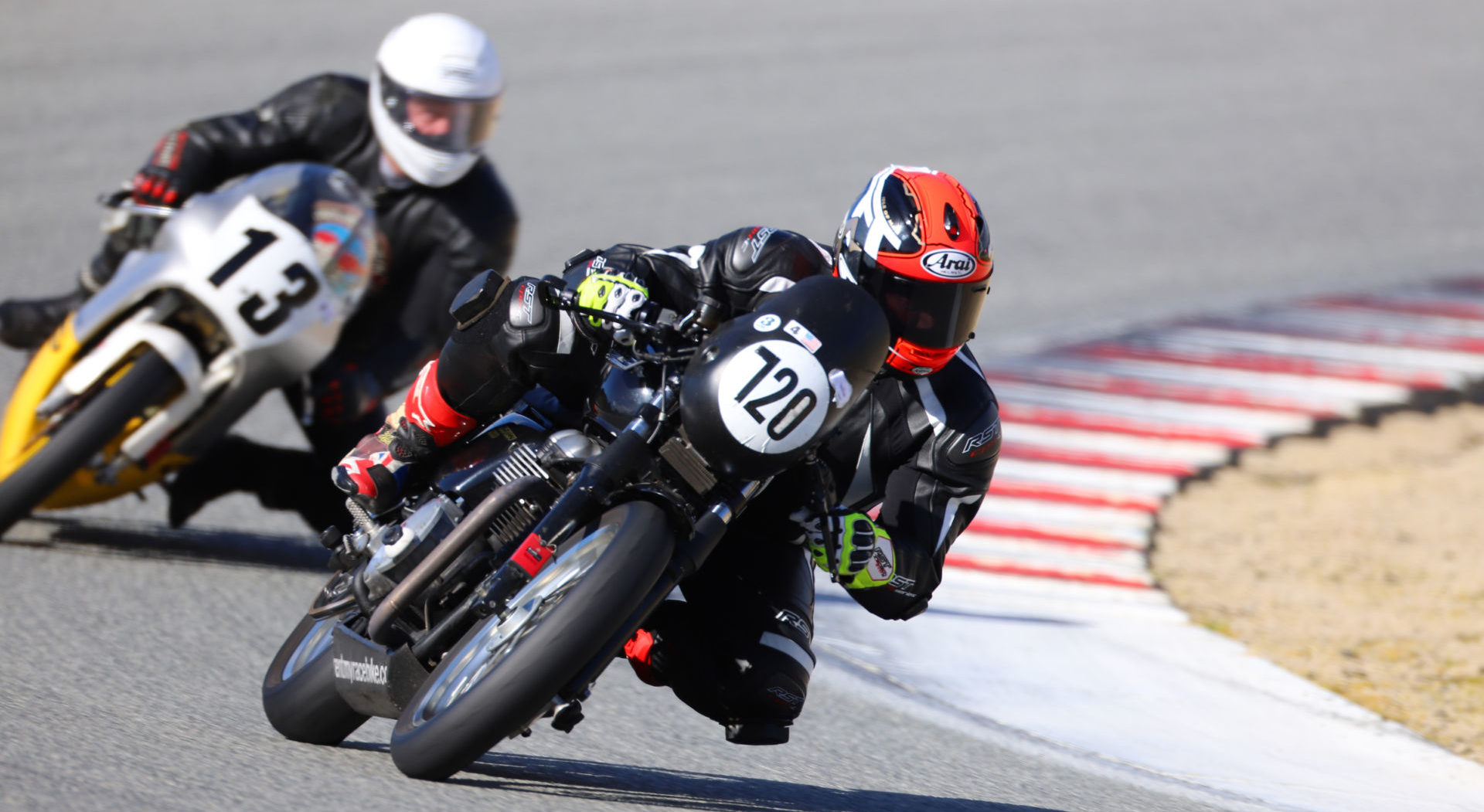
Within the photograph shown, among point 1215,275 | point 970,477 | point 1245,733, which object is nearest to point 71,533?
point 970,477

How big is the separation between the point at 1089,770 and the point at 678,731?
3.42 feet

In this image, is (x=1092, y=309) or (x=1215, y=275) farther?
(x=1215, y=275)

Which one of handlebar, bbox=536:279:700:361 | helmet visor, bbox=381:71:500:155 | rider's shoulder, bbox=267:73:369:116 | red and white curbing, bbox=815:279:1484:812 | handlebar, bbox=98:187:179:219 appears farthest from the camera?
rider's shoulder, bbox=267:73:369:116

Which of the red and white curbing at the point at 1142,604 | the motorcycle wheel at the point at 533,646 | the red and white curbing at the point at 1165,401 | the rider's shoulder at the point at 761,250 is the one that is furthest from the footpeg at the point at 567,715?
the red and white curbing at the point at 1165,401

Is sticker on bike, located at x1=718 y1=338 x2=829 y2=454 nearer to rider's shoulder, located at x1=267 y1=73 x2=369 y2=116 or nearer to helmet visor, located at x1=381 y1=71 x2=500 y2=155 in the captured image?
helmet visor, located at x1=381 y1=71 x2=500 y2=155

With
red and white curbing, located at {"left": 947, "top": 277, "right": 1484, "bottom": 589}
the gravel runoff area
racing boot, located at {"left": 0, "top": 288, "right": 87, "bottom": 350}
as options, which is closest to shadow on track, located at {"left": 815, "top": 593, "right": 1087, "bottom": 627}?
red and white curbing, located at {"left": 947, "top": 277, "right": 1484, "bottom": 589}

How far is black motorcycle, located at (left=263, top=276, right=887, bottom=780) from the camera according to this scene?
124 inches

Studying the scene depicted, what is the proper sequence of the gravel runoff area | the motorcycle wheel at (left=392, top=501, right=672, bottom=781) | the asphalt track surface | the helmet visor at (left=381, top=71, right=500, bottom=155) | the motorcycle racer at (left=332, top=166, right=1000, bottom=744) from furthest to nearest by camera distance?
the helmet visor at (left=381, top=71, right=500, bottom=155)
the gravel runoff area
the asphalt track surface
the motorcycle racer at (left=332, top=166, right=1000, bottom=744)
the motorcycle wheel at (left=392, top=501, right=672, bottom=781)

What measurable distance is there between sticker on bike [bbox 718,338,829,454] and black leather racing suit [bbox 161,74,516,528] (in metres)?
2.66

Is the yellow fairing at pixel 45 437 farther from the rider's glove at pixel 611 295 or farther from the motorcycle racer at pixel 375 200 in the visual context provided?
the rider's glove at pixel 611 295

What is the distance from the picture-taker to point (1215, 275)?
10.8m

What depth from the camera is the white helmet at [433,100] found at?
19.3 ft

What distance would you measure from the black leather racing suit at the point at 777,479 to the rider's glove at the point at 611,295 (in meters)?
0.06

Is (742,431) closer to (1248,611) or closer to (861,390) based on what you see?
(861,390)
